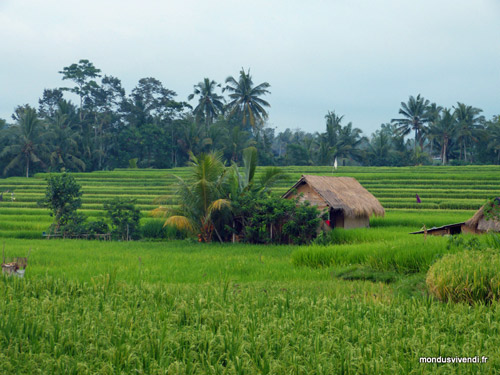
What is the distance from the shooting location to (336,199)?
14.2 metres

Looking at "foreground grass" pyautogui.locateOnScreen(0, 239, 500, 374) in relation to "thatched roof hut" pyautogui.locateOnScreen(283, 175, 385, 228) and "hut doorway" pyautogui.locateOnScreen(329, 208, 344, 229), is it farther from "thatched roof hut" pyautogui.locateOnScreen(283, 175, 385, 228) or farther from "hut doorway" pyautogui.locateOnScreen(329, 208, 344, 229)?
"hut doorway" pyautogui.locateOnScreen(329, 208, 344, 229)

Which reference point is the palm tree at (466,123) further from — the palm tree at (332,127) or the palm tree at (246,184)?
the palm tree at (246,184)

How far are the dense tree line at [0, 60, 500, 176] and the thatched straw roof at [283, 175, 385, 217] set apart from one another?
2014 cm

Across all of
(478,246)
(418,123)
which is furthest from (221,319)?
(418,123)

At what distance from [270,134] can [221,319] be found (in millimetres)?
58912

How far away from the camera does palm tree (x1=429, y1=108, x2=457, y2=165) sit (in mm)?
37562

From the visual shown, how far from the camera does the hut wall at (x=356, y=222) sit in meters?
14.5

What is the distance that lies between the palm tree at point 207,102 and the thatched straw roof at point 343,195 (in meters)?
26.3

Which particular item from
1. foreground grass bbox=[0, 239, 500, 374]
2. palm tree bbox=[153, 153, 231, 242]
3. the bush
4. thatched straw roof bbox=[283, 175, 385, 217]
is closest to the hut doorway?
thatched straw roof bbox=[283, 175, 385, 217]

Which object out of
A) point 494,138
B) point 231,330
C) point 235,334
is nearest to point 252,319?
point 231,330

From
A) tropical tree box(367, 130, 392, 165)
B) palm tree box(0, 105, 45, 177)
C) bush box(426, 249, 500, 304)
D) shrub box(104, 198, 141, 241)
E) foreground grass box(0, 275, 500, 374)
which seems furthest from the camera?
tropical tree box(367, 130, 392, 165)

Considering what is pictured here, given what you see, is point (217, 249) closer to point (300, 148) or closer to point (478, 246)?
point (478, 246)

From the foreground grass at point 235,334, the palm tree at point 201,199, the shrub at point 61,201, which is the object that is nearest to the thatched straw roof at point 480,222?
the foreground grass at point 235,334

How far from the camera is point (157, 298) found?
19.1 ft
